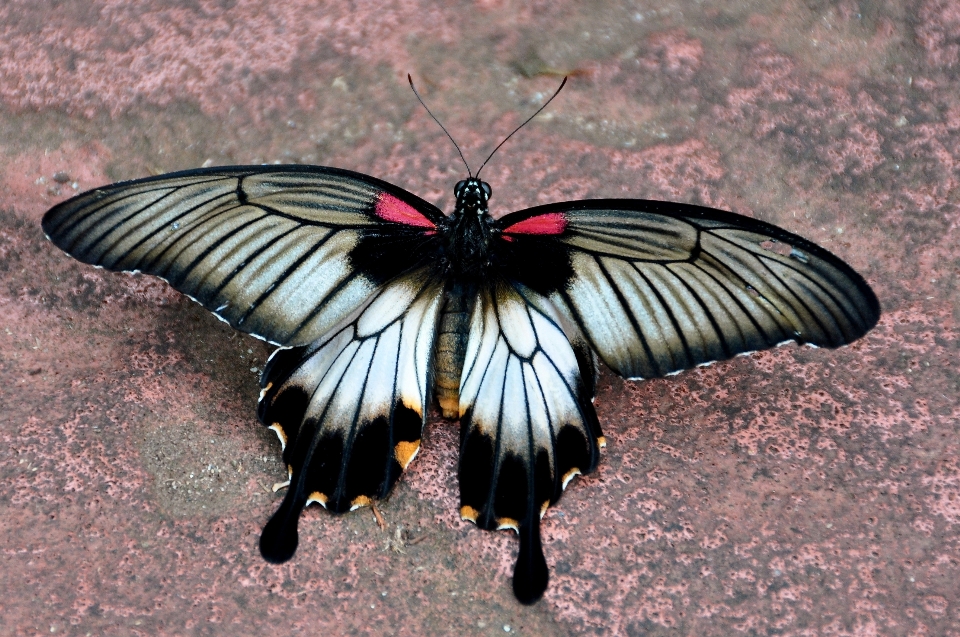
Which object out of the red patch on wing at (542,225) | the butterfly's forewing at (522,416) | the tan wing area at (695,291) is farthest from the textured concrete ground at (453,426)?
the red patch on wing at (542,225)

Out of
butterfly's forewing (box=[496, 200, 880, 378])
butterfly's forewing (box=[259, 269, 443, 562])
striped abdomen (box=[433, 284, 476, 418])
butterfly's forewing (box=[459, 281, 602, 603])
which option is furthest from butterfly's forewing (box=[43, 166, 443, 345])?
butterfly's forewing (box=[496, 200, 880, 378])

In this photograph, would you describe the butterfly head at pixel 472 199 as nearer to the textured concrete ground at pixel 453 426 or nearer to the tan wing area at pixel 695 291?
the tan wing area at pixel 695 291

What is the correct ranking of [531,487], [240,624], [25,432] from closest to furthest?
[240,624], [531,487], [25,432]

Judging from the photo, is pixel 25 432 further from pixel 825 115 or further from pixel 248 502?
pixel 825 115

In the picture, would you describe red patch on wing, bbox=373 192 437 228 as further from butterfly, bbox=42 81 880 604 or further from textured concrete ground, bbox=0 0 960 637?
textured concrete ground, bbox=0 0 960 637

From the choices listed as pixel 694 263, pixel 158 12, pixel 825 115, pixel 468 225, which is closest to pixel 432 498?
pixel 468 225

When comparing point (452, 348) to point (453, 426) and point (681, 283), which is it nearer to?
point (453, 426)
